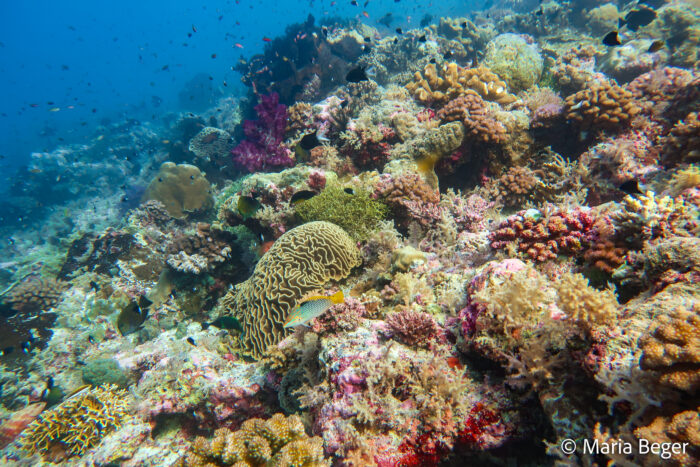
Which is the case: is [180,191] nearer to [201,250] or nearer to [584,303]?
[201,250]

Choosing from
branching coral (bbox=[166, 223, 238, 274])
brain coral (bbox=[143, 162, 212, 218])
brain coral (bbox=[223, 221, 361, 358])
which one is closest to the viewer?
brain coral (bbox=[223, 221, 361, 358])

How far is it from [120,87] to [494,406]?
121 m

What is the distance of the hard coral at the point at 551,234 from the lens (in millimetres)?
3721

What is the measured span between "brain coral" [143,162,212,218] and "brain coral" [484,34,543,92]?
38.2ft

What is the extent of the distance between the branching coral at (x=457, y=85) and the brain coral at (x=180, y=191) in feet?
30.3

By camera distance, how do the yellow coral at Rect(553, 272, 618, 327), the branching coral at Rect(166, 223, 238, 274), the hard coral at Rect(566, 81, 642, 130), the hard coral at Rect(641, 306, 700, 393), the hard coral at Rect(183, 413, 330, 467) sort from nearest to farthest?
the hard coral at Rect(641, 306, 700, 393) < the yellow coral at Rect(553, 272, 618, 327) < the hard coral at Rect(183, 413, 330, 467) < the hard coral at Rect(566, 81, 642, 130) < the branching coral at Rect(166, 223, 238, 274)

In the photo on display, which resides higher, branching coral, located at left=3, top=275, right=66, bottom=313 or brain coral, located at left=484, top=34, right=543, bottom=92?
brain coral, located at left=484, top=34, right=543, bottom=92

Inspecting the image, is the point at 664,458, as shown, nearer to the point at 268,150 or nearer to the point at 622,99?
the point at 622,99

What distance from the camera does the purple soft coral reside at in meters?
9.96

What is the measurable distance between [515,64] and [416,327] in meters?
9.94

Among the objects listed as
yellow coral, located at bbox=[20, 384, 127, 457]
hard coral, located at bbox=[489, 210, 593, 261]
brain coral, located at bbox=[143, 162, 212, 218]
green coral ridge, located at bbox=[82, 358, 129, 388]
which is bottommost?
yellow coral, located at bbox=[20, 384, 127, 457]

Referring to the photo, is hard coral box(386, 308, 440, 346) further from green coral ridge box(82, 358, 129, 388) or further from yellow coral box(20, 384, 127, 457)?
green coral ridge box(82, 358, 129, 388)

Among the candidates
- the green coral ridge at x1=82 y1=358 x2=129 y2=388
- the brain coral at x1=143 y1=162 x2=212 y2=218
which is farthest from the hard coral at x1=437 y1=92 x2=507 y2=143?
the brain coral at x1=143 y1=162 x2=212 y2=218

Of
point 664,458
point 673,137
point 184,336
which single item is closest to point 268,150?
point 184,336
